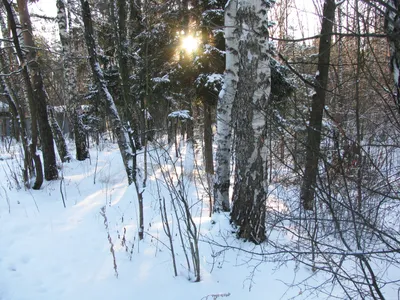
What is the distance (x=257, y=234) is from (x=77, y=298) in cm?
201

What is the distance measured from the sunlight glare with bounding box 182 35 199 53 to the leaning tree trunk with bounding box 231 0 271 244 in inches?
Result: 153

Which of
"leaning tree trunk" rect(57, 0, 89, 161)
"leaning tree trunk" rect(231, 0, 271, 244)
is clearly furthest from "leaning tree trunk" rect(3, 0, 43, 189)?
"leaning tree trunk" rect(231, 0, 271, 244)

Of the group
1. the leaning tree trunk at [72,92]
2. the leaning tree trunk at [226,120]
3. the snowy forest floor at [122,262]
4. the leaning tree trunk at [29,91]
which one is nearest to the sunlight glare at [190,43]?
the leaning tree trunk at [226,120]

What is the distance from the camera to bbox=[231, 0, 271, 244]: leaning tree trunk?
2.90 metres

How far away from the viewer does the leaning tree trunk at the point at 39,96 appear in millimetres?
5387

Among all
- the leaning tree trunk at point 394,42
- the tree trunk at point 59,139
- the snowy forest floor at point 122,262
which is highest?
the leaning tree trunk at point 394,42

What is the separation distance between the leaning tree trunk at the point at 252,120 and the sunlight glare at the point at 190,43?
389cm

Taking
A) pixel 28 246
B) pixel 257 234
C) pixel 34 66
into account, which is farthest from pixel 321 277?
pixel 34 66

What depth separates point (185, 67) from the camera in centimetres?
695

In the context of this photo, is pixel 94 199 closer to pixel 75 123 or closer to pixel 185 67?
pixel 185 67

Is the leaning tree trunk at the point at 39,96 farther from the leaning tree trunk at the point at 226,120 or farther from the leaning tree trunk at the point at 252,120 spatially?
the leaning tree trunk at the point at 252,120

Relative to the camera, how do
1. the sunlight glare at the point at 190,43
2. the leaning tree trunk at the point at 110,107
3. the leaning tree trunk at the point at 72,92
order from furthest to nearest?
1. the leaning tree trunk at the point at 72,92
2. the sunlight glare at the point at 190,43
3. the leaning tree trunk at the point at 110,107

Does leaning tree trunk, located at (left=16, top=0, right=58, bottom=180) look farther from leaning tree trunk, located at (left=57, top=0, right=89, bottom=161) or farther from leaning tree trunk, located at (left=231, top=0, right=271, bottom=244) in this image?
leaning tree trunk, located at (left=231, top=0, right=271, bottom=244)

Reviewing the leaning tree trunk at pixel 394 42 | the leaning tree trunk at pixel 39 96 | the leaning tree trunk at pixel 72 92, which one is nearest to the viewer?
the leaning tree trunk at pixel 394 42
